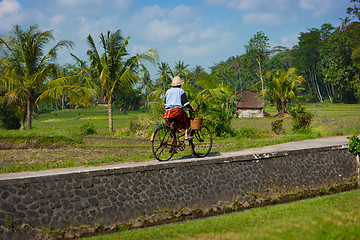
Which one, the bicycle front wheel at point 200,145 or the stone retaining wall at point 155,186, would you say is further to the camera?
the bicycle front wheel at point 200,145

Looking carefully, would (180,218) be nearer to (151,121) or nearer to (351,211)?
(351,211)

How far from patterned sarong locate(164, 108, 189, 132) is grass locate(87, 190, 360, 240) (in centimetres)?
251

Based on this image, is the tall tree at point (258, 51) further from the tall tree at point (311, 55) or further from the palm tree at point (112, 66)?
the palm tree at point (112, 66)

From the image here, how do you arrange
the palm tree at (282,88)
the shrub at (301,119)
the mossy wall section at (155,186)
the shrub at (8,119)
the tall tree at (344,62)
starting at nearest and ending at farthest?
1. the mossy wall section at (155,186)
2. the shrub at (301,119)
3. the shrub at (8,119)
4. the palm tree at (282,88)
5. the tall tree at (344,62)

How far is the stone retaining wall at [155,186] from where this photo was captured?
6.67 metres

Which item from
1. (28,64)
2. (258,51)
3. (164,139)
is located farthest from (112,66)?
(258,51)

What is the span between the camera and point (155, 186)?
26.3ft

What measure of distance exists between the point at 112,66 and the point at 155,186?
1741cm

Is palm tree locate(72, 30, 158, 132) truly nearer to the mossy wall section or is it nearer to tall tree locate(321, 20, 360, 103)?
the mossy wall section

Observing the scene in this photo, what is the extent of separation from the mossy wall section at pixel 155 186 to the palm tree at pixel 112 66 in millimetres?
14923

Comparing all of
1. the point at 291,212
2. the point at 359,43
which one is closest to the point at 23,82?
the point at 291,212

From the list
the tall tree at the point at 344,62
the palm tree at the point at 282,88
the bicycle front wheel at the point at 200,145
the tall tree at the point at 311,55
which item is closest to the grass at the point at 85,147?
the bicycle front wheel at the point at 200,145

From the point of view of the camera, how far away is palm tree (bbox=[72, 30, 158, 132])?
78.2 feet

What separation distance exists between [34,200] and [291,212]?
4964mm
